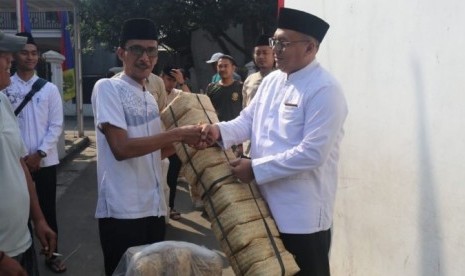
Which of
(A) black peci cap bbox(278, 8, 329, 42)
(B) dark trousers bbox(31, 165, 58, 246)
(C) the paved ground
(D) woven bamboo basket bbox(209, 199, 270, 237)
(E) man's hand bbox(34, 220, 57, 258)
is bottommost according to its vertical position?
(C) the paved ground

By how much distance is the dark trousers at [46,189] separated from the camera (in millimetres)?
4762

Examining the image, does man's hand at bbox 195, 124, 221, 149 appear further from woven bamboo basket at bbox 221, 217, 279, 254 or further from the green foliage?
the green foliage

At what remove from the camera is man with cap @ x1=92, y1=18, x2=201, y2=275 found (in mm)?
2725

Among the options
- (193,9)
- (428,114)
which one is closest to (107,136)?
(428,114)

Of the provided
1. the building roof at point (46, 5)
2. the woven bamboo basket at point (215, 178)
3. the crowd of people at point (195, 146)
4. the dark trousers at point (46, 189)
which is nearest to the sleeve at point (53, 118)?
the dark trousers at point (46, 189)

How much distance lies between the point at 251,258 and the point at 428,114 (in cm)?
129

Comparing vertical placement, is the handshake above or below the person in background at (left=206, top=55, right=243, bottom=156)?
above

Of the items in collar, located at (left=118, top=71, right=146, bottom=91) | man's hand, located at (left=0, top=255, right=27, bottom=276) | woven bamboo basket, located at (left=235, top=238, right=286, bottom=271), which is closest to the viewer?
man's hand, located at (left=0, top=255, right=27, bottom=276)

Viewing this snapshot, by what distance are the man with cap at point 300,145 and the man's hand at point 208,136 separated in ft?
0.61

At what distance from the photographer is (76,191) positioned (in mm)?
8047

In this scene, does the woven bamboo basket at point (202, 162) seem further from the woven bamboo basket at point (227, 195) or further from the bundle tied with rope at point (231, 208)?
the woven bamboo basket at point (227, 195)

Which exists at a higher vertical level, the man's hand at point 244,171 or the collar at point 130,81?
the collar at point 130,81

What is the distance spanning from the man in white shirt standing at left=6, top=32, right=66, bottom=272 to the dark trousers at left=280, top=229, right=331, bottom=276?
9.20ft

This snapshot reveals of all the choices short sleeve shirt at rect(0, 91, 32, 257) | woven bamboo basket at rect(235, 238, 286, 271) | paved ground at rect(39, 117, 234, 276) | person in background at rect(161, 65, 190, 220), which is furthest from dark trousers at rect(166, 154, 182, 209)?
woven bamboo basket at rect(235, 238, 286, 271)
